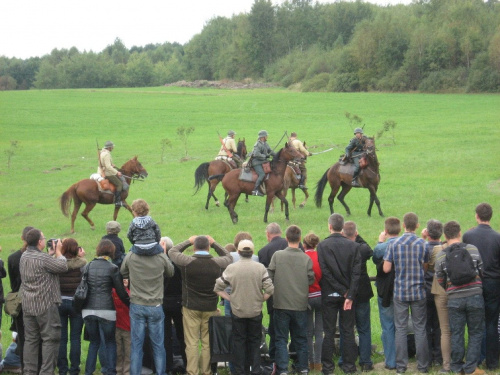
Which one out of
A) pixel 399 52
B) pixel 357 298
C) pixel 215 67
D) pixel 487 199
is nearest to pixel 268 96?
pixel 399 52

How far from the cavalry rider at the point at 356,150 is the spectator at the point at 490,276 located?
12.6 m

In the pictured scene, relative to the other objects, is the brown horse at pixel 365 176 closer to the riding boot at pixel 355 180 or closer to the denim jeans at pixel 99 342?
the riding boot at pixel 355 180

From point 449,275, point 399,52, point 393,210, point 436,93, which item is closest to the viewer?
point 449,275

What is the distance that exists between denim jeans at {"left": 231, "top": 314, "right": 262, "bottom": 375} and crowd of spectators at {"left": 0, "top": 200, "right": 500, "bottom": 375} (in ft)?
0.04

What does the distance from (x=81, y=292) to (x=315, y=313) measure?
3141 millimetres

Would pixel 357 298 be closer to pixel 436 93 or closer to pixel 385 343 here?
pixel 385 343

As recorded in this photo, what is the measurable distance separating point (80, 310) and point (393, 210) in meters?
15.1

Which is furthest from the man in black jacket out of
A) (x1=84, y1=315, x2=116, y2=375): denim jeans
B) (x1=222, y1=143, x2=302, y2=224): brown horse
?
(x1=222, y1=143, x2=302, y2=224): brown horse

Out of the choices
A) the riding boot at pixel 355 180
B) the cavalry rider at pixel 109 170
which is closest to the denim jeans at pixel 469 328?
the riding boot at pixel 355 180

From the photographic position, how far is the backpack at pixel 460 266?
865cm

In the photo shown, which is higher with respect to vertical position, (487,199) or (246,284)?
(246,284)

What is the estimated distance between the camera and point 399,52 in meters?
84.5

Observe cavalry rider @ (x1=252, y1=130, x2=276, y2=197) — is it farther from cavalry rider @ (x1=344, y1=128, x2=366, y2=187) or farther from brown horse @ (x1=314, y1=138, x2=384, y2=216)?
cavalry rider @ (x1=344, y1=128, x2=366, y2=187)

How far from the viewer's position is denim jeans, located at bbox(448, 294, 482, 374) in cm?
877
